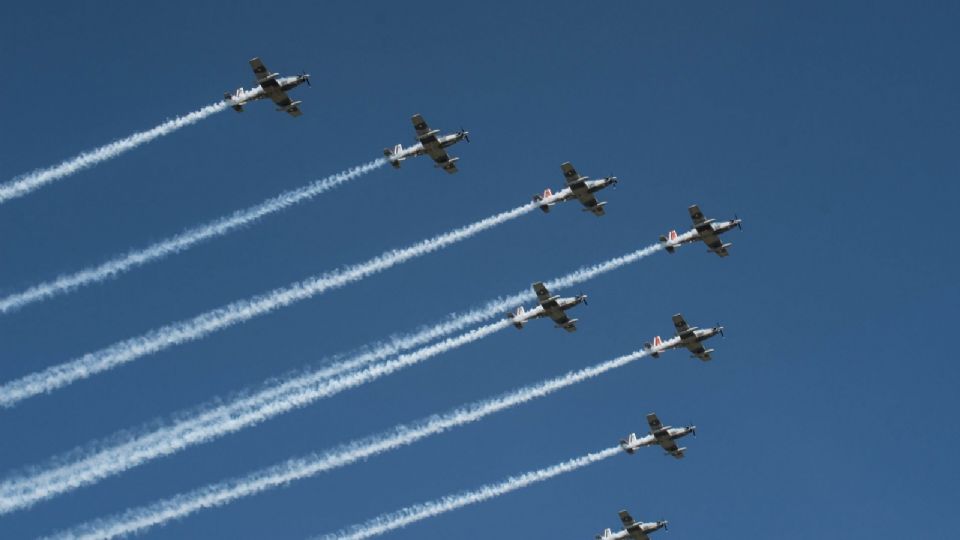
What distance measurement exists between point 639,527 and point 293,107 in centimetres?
3845

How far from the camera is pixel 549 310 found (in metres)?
110

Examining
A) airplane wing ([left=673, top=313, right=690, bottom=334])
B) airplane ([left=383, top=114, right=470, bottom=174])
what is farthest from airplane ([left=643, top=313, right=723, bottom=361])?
airplane ([left=383, top=114, right=470, bottom=174])

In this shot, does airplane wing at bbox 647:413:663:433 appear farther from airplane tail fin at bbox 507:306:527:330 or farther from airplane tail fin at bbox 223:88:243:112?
airplane tail fin at bbox 223:88:243:112

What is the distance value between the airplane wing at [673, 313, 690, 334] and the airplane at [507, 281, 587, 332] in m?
7.44

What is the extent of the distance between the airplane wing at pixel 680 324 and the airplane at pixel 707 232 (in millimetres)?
5414

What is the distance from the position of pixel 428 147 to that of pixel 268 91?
12306 millimetres

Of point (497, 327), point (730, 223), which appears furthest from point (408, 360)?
point (730, 223)

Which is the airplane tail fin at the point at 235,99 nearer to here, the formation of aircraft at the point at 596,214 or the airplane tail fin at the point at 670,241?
the formation of aircraft at the point at 596,214

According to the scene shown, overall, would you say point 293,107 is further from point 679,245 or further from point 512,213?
point 679,245

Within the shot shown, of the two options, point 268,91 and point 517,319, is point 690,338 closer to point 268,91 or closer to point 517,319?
point 517,319

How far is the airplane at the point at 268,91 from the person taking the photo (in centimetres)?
10519

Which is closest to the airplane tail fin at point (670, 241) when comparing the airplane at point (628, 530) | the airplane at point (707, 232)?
the airplane at point (707, 232)

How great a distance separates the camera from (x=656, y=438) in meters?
115

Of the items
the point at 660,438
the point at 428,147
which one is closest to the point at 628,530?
the point at 660,438
